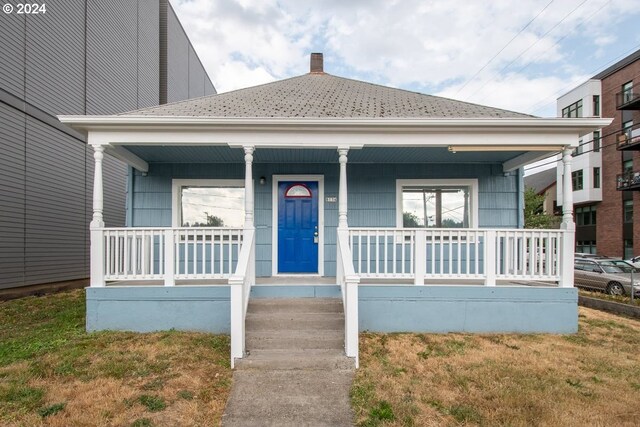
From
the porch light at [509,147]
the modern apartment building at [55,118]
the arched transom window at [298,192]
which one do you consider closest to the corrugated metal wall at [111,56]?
the modern apartment building at [55,118]

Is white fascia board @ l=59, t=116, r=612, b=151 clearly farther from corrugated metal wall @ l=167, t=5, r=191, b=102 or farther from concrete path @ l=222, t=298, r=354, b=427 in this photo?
corrugated metal wall @ l=167, t=5, r=191, b=102

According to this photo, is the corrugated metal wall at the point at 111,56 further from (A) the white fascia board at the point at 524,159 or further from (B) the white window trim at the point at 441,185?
(A) the white fascia board at the point at 524,159

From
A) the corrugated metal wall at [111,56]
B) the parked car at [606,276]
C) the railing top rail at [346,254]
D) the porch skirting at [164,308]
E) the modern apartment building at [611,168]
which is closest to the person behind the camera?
the railing top rail at [346,254]

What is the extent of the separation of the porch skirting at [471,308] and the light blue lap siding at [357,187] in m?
2.00

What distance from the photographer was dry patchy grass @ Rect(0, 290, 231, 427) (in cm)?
309

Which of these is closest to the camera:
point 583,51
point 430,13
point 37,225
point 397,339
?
point 397,339

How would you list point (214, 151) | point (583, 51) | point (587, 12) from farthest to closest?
1. point (583, 51)
2. point (587, 12)
3. point (214, 151)

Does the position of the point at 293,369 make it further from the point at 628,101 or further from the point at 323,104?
the point at 628,101

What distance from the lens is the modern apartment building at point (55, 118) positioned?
841cm

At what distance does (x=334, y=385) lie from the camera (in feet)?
12.0

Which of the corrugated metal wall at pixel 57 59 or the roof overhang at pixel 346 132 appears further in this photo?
the corrugated metal wall at pixel 57 59

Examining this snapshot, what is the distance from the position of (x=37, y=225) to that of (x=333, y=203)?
8.09 m

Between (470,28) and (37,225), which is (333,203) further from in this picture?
(470,28)

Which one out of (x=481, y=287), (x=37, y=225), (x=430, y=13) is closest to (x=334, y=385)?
(x=481, y=287)
